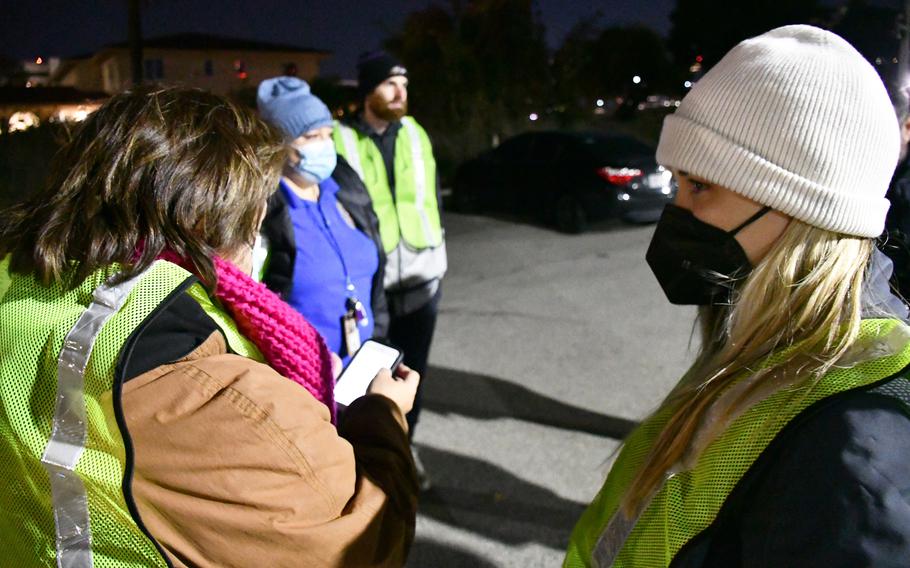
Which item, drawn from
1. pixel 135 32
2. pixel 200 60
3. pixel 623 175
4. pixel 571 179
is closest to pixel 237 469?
pixel 623 175

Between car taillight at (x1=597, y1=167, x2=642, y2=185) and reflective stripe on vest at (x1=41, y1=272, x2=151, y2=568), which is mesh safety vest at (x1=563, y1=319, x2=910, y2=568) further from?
car taillight at (x1=597, y1=167, x2=642, y2=185)

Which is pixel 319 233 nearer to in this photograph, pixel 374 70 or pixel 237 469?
pixel 374 70

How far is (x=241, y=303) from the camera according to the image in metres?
1.49

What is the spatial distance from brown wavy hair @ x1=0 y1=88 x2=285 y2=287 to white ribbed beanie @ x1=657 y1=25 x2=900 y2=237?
3.06 ft

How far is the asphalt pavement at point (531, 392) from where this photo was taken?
11.7 ft

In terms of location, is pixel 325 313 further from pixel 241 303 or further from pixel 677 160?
pixel 677 160

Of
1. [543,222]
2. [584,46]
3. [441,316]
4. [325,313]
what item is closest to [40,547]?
[325,313]

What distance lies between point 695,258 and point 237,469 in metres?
1.00

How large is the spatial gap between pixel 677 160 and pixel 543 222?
9.97m

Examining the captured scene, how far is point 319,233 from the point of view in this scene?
118 inches

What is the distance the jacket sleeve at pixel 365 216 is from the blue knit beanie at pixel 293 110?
0.23 m

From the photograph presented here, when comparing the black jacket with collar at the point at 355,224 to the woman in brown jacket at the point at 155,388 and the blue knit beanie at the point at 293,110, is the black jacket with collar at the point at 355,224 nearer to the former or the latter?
the blue knit beanie at the point at 293,110

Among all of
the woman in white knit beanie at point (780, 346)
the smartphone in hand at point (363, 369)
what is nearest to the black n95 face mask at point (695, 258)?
the woman in white knit beanie at point (780, 346)

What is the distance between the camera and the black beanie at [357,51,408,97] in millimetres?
3787
